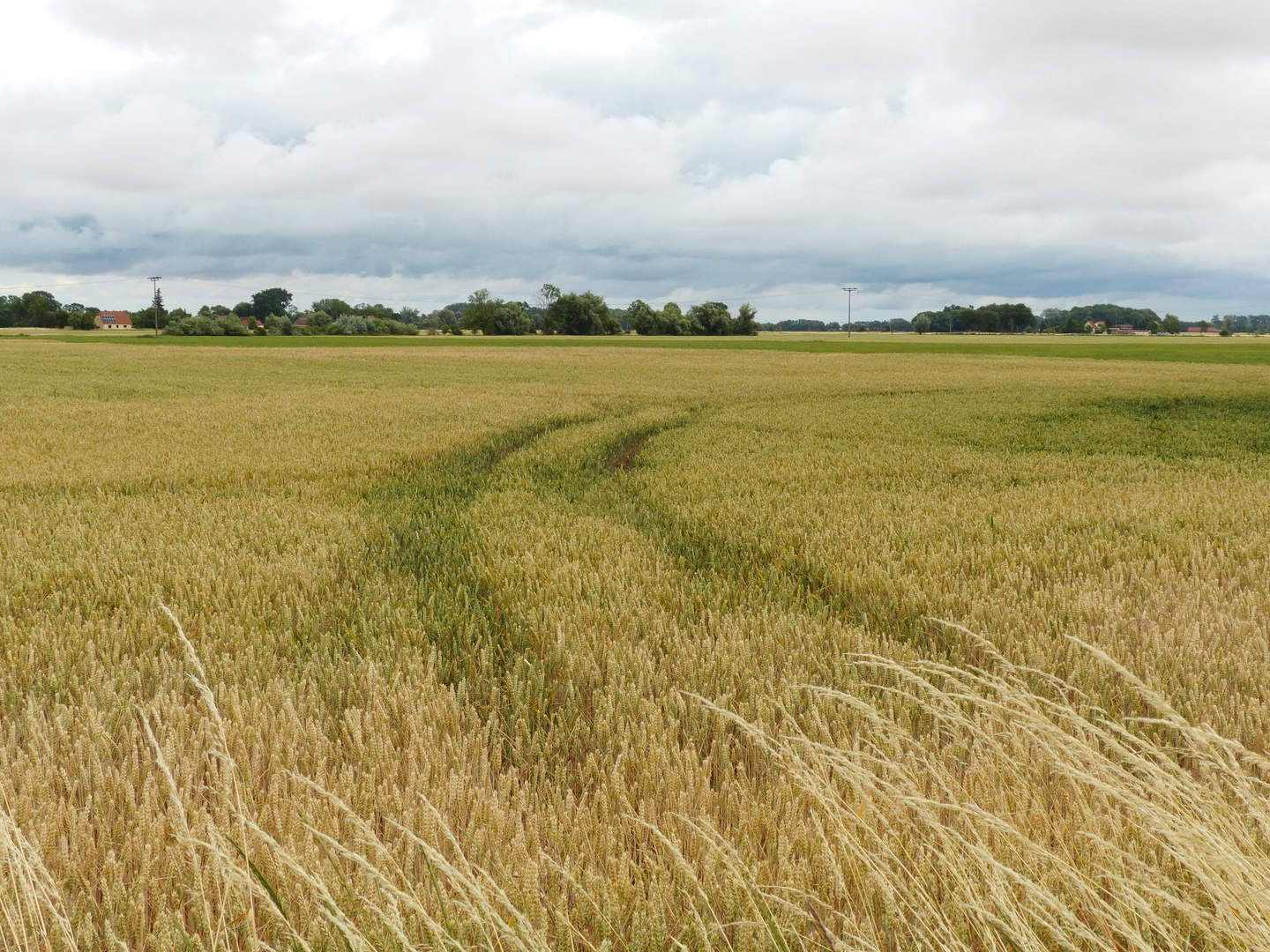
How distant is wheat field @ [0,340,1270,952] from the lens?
2184 millimetres

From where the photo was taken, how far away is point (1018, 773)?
2988 mm

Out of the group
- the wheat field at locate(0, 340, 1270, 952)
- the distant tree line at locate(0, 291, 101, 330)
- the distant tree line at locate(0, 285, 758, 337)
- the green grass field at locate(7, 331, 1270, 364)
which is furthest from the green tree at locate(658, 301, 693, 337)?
the wheat field at locate(0, 340, 1270, 952)

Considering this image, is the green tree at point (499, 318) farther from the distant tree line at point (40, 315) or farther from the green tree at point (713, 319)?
the distant tree line at point (40, 315)

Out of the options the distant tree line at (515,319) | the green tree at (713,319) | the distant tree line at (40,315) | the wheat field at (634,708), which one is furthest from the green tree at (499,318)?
the wheat field at (634,708)

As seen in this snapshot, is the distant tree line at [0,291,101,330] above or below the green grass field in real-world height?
above

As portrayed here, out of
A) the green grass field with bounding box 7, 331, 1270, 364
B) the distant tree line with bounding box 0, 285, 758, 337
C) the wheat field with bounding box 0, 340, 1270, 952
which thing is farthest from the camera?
the distant tree line with bounding box 0, 285, 758, 337

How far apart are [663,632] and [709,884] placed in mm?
2067

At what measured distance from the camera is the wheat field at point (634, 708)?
2184 millimetres

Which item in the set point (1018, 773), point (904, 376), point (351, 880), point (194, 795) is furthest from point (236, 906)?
point (904, 376)

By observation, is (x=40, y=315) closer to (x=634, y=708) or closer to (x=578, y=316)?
(x=578, y=316)

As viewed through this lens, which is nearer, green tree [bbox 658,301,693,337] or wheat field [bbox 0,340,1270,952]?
wheat field [bbox 0,340,1270,952]

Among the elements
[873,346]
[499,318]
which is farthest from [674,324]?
[873,346]

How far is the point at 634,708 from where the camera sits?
3564 mm

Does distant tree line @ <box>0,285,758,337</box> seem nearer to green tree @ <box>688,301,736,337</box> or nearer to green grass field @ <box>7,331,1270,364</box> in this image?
green tree @ <box>688,301,736,337</box>
